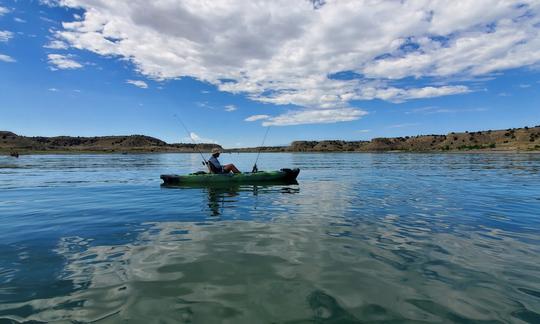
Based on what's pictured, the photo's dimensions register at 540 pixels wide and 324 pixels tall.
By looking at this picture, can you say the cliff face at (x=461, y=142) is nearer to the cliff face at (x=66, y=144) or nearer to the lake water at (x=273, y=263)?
the cliff face at (x=66, y=144)

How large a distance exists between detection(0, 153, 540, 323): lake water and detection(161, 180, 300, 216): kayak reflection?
2.69 ft

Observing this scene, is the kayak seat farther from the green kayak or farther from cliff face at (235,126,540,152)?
cliff face at (235,126,540,152)

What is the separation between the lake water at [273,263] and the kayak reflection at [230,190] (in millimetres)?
820

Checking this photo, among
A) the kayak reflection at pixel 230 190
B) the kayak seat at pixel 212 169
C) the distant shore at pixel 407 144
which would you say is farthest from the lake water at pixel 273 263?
the distant shore at pixel 407 144

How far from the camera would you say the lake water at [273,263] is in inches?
199

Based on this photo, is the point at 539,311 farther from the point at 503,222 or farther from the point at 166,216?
the point at 166,216

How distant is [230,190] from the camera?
20.0m

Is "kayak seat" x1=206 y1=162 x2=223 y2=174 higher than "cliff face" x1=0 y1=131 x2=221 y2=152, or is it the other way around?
"cliff face" x1=0 y1=131 x2=221 y2=152

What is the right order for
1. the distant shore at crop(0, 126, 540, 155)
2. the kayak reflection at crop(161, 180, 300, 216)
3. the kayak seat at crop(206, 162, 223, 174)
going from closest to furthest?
the kayak reflection at crop(161, 180, 300, 216) → the kayak seat at crop(206, 162, 223, 174) → the distant shore at crop(0, 126, 540, 155)

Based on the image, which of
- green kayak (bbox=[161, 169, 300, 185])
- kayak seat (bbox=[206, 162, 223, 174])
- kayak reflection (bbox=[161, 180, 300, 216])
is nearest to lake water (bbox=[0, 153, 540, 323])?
kayak reflection (bbox=[161, 180, 300, 216])

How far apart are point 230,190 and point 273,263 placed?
13127 mm

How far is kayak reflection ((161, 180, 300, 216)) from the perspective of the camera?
579 inches

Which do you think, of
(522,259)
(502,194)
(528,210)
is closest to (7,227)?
(522,259)

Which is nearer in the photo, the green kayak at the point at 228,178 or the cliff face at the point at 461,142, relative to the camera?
the green kayak at the point at 228,178
